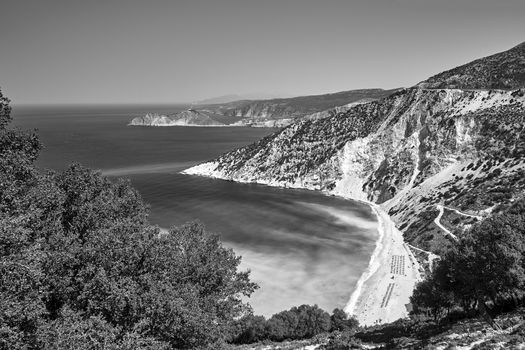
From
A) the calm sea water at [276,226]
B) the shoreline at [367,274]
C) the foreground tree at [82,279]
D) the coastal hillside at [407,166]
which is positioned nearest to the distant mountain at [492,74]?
the coastal hillside at [407,166]

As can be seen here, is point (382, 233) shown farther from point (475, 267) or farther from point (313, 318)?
point (475, 267)

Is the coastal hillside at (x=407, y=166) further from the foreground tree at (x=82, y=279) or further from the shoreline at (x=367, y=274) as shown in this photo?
the foreground tree at (x=82, y=279)

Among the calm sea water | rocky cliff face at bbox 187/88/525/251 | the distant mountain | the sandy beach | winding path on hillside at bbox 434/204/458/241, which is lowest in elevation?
the sandy beach

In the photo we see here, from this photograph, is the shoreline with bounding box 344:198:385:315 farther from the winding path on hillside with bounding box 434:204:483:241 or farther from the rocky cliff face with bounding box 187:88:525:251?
the winding path on hillside with bounding box 434:204:483:241

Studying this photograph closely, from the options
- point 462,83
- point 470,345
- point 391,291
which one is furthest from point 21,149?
point 462,83

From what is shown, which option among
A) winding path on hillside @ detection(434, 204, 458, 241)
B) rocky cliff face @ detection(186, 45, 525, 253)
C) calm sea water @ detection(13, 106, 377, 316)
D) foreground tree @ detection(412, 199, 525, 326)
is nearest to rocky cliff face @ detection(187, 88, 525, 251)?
rocky cliff face @ detection(186, 45, 525, 253)

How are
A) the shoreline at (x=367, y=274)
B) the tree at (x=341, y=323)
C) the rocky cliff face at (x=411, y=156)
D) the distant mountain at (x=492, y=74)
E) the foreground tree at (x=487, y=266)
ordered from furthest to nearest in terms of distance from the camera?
the distant mountain at (x=492, y=74) < the rocky cliff face at (x=411, y=156) < the shoreline at (x=367, y=274) < the tree at (x=341, y=323) < the foreground tree at (x=487, y=266)

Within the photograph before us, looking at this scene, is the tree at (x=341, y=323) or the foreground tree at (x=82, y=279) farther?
the tree at (x=341, y=323)

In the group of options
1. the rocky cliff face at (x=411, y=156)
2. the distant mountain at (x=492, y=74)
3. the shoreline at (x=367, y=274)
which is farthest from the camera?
the distant mountain at (x=492, y=74)

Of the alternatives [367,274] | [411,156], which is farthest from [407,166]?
[367,274]
